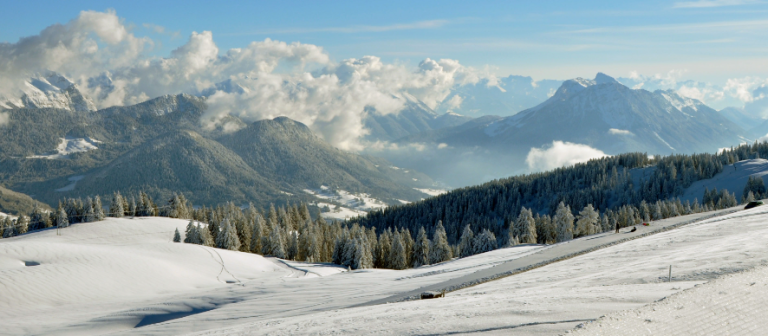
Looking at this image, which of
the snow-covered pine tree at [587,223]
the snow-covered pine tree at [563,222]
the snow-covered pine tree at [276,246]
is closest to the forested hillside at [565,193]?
the snow-covered pine tree at [563,222]

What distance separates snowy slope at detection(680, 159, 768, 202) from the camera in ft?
476

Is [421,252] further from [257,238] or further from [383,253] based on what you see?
[257,238]

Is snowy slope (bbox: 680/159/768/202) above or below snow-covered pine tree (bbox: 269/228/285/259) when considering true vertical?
above

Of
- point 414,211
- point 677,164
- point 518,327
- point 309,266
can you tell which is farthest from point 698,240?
point 677,164

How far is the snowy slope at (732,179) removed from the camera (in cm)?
14500

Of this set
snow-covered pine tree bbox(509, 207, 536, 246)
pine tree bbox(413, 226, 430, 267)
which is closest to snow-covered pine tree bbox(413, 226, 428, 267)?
pine tree bbox(413, 226, 430, 267)

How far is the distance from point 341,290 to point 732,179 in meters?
164

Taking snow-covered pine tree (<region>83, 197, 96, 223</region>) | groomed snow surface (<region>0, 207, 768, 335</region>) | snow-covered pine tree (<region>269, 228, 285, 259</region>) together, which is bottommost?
groomed snow surface (<region>0, 207, 768, 335</region>)

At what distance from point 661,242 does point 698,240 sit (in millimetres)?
1855

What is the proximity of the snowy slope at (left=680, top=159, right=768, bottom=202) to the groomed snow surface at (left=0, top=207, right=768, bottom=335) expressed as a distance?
127388 mm

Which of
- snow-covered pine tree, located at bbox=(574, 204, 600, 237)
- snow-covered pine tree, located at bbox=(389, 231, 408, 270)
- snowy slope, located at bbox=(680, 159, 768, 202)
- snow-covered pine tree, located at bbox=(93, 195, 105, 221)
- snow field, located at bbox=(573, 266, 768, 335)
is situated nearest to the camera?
snow field, located at bbox=(573, 266, 768, 335)

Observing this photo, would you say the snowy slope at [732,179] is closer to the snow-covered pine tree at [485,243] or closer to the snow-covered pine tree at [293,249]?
the snow-covered pine tree at [485,243]

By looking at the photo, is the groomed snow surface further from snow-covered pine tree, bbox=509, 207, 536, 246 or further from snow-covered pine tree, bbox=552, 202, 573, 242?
snow-covered pine tree, bbox=552, 202, 573, 242

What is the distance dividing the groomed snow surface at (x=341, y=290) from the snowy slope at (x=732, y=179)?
127 metres
